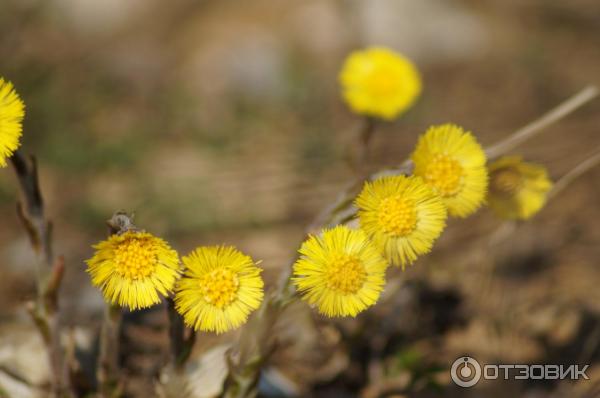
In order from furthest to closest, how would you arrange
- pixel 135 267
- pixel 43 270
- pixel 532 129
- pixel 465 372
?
pixel 465 372 → pixel 532 129 → pixel 43 270 → pixel 135 267

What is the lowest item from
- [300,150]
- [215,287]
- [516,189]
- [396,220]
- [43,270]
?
[215,287]

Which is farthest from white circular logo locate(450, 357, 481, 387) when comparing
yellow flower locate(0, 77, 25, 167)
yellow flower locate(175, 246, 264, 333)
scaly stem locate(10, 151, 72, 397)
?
yellow flower locate(0, 77, 25, 167)

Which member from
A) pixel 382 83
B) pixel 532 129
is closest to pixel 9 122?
pixel 532 129

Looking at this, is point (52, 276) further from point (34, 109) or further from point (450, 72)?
point (450, 72)

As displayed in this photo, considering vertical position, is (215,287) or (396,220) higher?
(396,220)

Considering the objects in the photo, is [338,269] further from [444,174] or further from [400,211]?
[444,174]

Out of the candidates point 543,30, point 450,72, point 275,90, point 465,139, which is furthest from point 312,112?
point 465,139

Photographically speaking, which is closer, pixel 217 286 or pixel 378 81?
pixel 217 286
